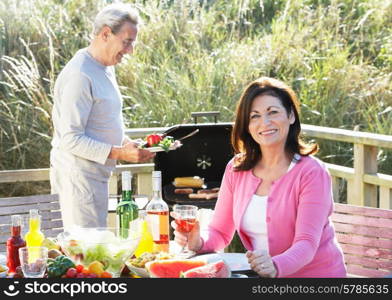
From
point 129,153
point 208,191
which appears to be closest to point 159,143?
point 129,153

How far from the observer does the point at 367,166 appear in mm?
5449

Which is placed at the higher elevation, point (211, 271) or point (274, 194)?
point (274, 194)

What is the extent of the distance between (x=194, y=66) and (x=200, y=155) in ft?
8.16

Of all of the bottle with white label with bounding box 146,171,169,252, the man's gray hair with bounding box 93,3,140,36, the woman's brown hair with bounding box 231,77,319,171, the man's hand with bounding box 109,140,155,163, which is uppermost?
the man's gray hair with bounding box 93,3,140,36

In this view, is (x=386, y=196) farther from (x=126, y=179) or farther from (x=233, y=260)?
(x=126, y=179)

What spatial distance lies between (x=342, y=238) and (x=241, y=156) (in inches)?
27.5

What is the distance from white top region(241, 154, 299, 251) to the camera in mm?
3326

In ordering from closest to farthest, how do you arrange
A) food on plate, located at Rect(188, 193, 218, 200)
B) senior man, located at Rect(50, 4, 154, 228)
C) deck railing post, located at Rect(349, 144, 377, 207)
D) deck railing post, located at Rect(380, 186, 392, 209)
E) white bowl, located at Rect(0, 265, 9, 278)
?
1. white bowl, located at Rect(0, 265, 9, 278)
2. senior man, located at Rect(50, 4, 154, 228)
3. food on plate, located at Rect(188, 193, 218, 200)
4. deck railing post, located at Rect(380, 186, 392, 209)
5. deck railing post, located at Rect(349, 144, 377, 207)

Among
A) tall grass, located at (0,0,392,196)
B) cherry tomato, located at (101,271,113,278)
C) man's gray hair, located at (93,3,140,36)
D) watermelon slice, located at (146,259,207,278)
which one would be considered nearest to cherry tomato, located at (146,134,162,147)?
man's gray hair, located at (93,3,140,36)

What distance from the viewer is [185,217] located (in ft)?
10.5

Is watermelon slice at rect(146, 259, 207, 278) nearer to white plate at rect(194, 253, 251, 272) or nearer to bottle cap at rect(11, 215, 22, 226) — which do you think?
white plate at rect(194, 253, 251, 272)

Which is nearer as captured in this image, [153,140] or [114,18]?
[114,18]

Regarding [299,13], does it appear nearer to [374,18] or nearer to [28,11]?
[374,18]

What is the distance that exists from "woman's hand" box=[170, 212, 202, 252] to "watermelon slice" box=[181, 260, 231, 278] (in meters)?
0.36
